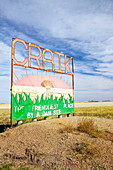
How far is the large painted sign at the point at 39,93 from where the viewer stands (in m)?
9.26

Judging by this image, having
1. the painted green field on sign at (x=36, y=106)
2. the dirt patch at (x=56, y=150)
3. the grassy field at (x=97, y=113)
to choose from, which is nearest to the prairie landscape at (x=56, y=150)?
the dirt patch at (x=56, y=150)

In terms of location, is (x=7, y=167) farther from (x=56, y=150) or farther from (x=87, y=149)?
(x=87, y=149)

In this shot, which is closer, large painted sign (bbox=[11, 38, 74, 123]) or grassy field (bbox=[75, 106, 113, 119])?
large painted sign (bbox=[11, 38, 74, 123])

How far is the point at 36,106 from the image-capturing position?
1024 centimetres

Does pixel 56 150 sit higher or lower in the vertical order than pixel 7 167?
higher

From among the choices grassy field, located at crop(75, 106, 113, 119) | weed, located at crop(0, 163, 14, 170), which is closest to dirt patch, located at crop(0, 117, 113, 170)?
weed, located at crop(0, 163, 14, 170)

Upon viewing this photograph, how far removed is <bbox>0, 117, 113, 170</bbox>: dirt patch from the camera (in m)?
4.55

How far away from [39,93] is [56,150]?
221 inches

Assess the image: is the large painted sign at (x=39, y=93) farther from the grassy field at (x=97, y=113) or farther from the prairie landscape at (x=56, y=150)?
the grassy field at (x=97, y=113)

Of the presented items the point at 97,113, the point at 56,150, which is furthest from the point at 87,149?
the point at 97,113

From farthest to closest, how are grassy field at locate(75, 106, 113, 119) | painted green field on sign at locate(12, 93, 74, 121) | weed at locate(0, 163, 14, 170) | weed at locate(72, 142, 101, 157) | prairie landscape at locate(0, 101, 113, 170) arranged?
grassy field at locate(75, 106, 113, 119), painted green field on sign at locate(12, 93, 74, 121), weed at locate(72, 142, 101, 157), prairie landscape at locate(0, 101, 113, 170), weed at locate(0, 163, 14, 170)

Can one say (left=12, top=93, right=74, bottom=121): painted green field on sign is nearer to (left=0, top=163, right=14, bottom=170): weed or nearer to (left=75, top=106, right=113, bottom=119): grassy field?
(left=0, top=163, right=14, bottom=170): weed

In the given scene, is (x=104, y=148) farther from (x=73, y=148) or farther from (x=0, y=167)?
(x=0, y=167)

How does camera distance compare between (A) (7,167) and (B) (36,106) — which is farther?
(B) (36,106)
